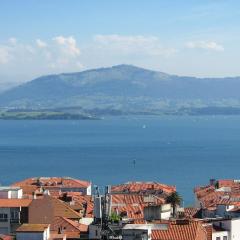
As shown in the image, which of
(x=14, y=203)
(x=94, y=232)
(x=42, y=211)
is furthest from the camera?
(x=14, y=203)

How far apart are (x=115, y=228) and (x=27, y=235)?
10.5 ft

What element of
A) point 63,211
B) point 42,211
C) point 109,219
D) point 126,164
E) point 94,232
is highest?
point 109,219

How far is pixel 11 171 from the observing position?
138m

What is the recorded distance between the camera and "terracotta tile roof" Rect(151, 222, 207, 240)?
27.5m

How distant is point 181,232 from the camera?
1109 inches

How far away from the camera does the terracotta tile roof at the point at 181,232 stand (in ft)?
90.2

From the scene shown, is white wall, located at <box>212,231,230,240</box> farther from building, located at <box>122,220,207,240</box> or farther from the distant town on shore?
building, located at <box>122,220,207,240</box>

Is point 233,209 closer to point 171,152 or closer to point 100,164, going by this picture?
point 100,164

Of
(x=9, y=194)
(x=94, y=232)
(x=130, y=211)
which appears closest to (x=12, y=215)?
(x=9, y=194)

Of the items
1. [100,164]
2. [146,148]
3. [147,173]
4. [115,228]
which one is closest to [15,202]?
[115,228]

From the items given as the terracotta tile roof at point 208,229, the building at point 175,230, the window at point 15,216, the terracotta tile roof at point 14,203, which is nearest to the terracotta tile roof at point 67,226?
the terracotta tile roof at point 14,203

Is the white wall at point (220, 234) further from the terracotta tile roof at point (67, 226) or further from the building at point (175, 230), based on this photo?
the terracotta tile roof at point (67, 226)

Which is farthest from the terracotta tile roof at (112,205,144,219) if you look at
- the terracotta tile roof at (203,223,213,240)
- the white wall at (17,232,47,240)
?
the white wall at (17,232,47,240)

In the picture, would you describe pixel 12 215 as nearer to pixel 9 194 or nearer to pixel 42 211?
pixel 42 211
